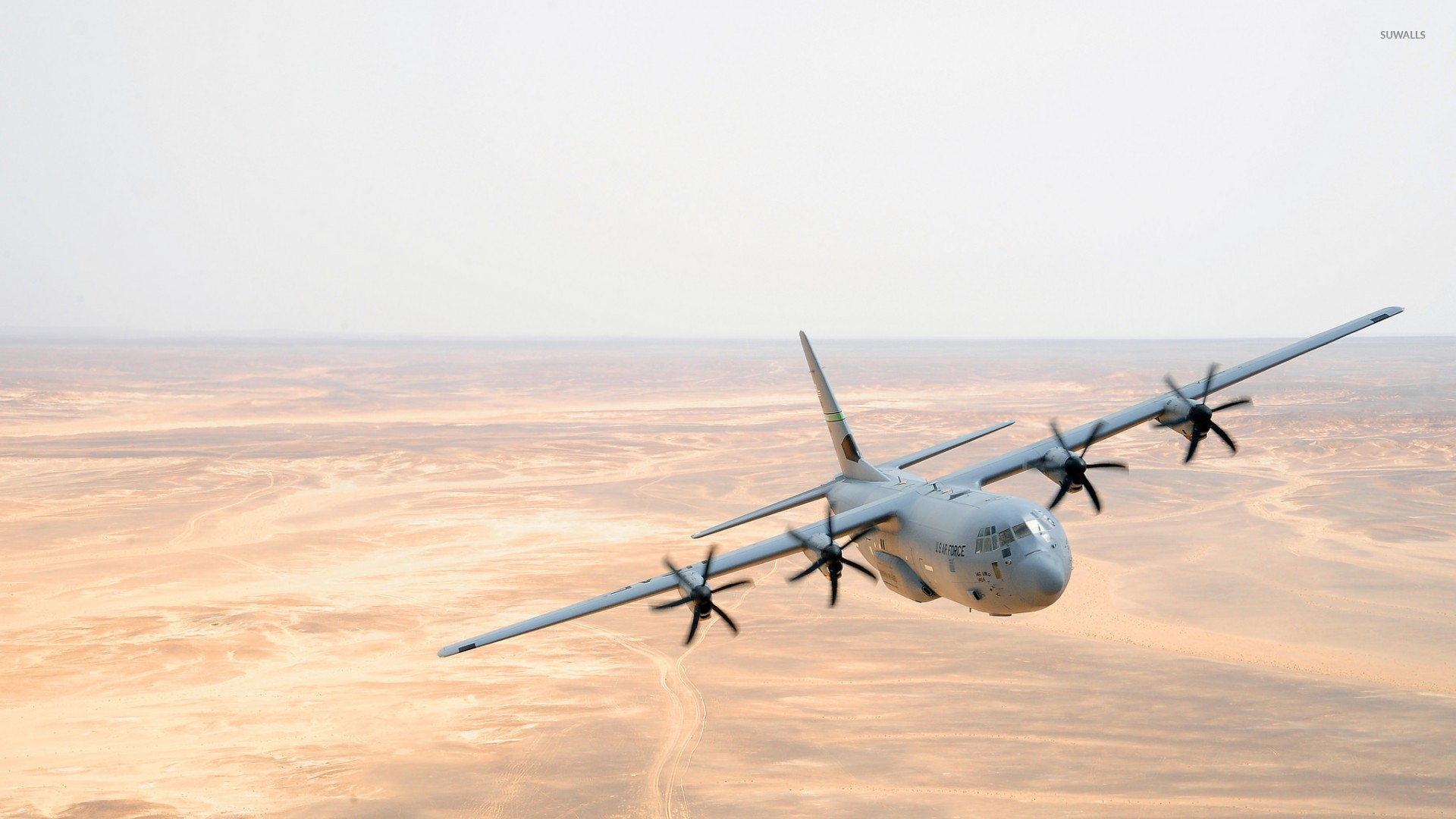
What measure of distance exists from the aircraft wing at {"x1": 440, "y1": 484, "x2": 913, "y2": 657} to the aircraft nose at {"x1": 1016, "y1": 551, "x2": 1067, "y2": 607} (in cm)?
772

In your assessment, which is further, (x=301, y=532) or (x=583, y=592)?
(x=301, y=532)

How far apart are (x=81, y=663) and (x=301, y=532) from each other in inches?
1669

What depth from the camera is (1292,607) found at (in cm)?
9012

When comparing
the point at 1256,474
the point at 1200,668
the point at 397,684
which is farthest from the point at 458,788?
the point at 1256,474

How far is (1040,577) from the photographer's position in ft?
121

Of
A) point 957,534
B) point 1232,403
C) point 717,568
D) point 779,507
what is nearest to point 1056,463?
point 957,534

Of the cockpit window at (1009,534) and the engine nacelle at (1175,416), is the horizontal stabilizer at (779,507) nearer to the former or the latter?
the cockpit window at (1009,534)

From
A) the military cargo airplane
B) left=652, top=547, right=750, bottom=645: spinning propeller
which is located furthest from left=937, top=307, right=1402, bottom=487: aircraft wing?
left=652, top=547, right=750, bottom=645: spinning propeller

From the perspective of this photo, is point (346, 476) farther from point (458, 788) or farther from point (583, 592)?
point (458, 788)

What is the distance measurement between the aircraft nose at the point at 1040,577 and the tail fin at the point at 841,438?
13195mm

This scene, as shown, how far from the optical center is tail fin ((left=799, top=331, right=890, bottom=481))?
169 ft

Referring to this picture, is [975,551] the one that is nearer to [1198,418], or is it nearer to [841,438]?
[1198,418]

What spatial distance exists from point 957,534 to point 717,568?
924 cm

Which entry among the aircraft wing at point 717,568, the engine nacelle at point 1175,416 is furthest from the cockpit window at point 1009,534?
the engine nacelle at point 1175,416
